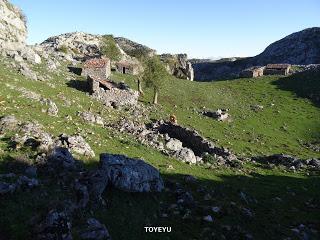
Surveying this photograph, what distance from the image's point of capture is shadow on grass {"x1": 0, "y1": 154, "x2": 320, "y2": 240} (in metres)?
19.2

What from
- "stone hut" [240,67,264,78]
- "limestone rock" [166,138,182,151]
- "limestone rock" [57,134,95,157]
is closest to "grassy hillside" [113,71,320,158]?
"stone hut" [240,67,264,78]

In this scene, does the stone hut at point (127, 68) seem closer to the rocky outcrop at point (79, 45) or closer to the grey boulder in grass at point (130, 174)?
the rocky outcrop at point (79, 45)

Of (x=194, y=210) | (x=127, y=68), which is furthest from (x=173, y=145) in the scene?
(x=127, y=68)

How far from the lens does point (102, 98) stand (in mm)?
55469

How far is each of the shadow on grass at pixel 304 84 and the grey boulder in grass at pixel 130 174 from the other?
196 feet

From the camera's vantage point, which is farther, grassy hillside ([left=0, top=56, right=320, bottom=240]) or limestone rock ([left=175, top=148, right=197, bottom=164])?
limestone rock ([left=175, top=148, right=197, bottom=164])

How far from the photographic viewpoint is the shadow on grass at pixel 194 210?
62.8ft

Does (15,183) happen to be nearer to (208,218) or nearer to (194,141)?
(208,218)

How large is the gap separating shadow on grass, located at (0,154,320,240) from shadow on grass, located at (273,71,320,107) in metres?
51.8

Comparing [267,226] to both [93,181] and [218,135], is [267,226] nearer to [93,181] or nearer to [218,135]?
[93,181]

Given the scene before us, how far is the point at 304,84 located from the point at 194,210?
71.7 m

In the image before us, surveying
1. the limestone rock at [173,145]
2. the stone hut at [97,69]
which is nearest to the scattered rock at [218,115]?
the limestone rock at [173,145]

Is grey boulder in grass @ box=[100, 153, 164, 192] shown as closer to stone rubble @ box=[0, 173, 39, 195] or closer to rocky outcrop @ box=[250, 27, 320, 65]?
stone rubble @ box=[0, 173, 39, 195]

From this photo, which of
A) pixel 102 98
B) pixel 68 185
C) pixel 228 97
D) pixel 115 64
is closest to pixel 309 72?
pixel 228 97
